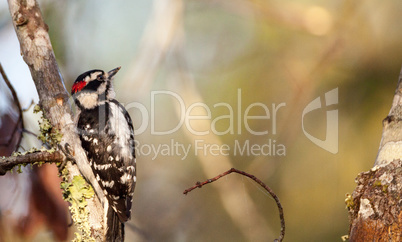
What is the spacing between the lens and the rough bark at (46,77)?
2.37m

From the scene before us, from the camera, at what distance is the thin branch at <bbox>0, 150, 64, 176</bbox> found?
217cm

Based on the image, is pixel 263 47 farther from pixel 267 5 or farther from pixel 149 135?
pixel 149 135

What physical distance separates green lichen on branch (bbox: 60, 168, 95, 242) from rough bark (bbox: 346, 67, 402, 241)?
4.51ft

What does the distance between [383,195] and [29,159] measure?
1.66 meters

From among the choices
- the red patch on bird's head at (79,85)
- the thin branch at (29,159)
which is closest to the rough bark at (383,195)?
the thin branch at (29,159)

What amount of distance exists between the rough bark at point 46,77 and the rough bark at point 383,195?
4.49 ft

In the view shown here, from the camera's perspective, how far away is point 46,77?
93.4 inches

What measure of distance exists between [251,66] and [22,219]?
8.82 ft

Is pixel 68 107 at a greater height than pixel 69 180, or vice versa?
pixel 68 107

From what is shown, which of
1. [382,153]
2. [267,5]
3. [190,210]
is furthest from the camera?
[267,5]

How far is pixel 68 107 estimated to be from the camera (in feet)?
7.88

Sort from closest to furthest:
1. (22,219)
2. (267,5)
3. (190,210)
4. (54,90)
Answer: (54,90)
(22,219)
(190,210)
(267,5)

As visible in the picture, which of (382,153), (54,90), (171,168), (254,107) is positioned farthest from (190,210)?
(382,153)

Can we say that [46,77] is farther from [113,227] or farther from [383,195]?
[383,195]
